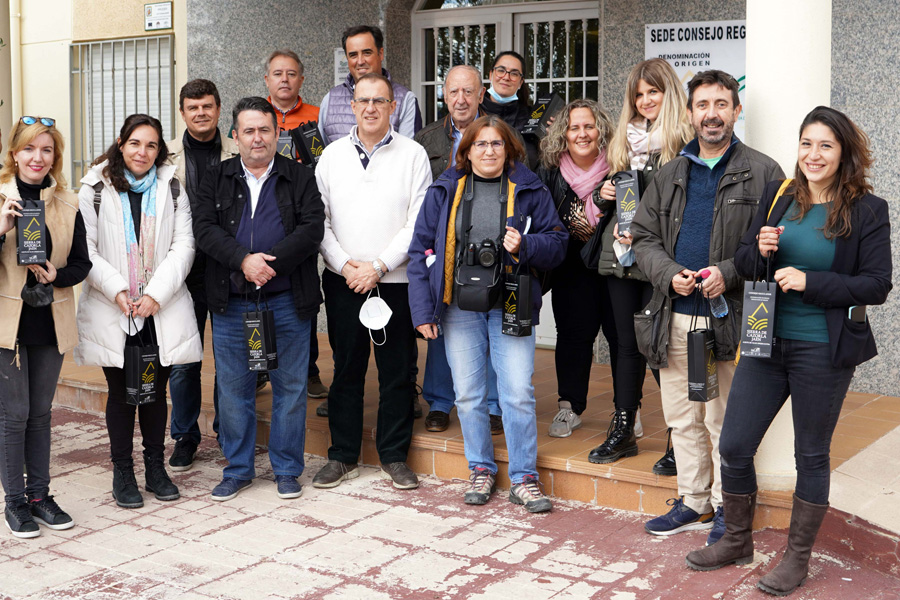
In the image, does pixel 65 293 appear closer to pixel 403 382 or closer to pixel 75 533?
pixel 75 533

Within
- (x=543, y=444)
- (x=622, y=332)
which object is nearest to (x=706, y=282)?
(x=622, y=332)

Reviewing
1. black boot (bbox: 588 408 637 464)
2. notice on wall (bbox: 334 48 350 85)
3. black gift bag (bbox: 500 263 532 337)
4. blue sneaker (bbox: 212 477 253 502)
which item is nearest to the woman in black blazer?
black boot (bbox: 588 408 637 464)

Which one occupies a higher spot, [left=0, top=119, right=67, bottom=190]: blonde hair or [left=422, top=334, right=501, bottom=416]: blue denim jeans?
[left=0, top=119, right=67, bottom=190]: blonde hair

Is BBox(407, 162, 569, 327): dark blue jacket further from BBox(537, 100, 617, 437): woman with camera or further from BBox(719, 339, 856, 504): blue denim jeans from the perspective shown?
BBox(719, 339, 856, 504): blue denim jeans

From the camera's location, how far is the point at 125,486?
509cm

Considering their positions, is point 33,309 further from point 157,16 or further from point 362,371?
point 157,16

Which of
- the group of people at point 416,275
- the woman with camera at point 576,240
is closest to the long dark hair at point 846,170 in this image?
the group of people at point 416,275

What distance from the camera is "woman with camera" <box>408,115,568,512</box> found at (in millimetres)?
4777

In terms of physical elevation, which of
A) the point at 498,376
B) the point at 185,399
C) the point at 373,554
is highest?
the point at 498,376

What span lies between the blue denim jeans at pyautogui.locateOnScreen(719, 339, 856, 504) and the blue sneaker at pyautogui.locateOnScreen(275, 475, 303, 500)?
2261mm

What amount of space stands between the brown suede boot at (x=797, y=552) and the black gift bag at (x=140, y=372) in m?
2.98

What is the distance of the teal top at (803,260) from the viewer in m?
3.73

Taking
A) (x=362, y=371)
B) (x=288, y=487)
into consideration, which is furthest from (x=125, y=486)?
(x=362, y=371)

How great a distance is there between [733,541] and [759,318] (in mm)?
1001
